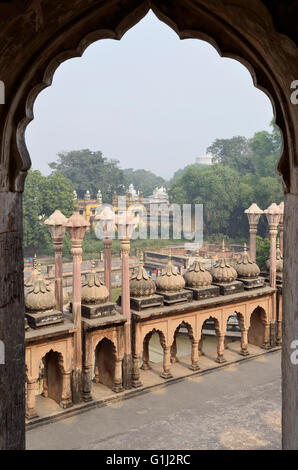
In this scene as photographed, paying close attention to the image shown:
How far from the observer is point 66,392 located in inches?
309

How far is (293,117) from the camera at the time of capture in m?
2.25

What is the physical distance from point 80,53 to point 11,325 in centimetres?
137

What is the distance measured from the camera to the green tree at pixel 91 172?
4547 cm

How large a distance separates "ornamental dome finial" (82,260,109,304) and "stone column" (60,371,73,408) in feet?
3.80

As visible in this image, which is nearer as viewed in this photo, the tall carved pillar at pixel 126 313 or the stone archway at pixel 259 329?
the tall carved pillar at pixel 126 313

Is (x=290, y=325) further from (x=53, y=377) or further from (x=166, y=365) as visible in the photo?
(x=166, y=365)

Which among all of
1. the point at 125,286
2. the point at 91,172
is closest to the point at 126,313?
the point at 125,286

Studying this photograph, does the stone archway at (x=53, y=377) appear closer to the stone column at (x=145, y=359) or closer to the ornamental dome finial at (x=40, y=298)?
the ornamental dome finial at (x=40, y=298)

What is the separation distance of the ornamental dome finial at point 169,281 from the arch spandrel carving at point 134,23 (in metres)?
6.90

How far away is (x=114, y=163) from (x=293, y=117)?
46.0 meters

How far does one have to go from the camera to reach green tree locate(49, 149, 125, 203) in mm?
45475

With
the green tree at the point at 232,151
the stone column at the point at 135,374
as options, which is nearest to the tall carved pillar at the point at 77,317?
the stone column at the point at 135,374

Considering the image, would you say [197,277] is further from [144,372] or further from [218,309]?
[144,372]

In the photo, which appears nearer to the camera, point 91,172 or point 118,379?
point 118,379
